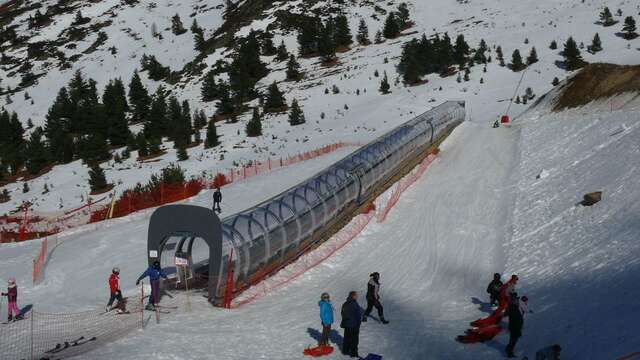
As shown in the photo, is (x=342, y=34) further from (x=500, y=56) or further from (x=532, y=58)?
(x=532, y=58)

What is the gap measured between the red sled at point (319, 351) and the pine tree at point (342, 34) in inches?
3091

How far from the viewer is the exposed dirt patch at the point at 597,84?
118 feet

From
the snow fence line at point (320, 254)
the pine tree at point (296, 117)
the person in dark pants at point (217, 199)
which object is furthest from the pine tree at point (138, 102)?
the snow fence line at point (320, 254)

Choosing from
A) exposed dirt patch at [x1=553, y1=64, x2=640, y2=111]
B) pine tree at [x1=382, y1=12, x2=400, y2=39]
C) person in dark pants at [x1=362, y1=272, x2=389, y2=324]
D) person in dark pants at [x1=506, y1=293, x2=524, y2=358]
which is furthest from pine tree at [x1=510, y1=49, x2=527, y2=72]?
person in dark pants at [x1=506, y1=293, x2=524, y2=358]

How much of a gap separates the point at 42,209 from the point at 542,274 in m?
41.6

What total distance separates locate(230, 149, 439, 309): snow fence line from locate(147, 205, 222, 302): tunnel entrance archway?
4.79ft

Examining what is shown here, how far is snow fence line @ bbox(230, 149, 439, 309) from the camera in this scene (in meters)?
18.4

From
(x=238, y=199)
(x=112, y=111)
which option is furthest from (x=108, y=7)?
(x=238, y=199)

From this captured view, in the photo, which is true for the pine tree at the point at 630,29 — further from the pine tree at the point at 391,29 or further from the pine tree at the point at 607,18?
the pine tree at the point at 391,29

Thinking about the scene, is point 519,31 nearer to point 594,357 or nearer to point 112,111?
point 112,111

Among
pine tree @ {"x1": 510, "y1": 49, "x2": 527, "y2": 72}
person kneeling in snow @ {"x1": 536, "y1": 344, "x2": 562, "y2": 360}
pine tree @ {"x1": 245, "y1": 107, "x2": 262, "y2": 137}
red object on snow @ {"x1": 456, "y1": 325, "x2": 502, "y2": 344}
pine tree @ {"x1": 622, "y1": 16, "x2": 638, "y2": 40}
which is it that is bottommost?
A: pine tree @ {"x1": 245, "y1": 107, "x2": 262, "y2": 137}

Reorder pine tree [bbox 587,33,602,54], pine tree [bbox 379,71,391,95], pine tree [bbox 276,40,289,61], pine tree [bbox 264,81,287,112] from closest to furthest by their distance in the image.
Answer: pine tree [bbox 587,33,602,54] → pine tree [bbox 379,71,391,95] → pine tree [bbox 264,81,287,112] → pine tree [bbox 276,40,289,61]

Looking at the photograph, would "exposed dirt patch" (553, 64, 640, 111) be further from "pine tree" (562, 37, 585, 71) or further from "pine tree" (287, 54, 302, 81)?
"pine tree" (287, 54, 302, 81)

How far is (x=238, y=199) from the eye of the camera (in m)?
31.9
